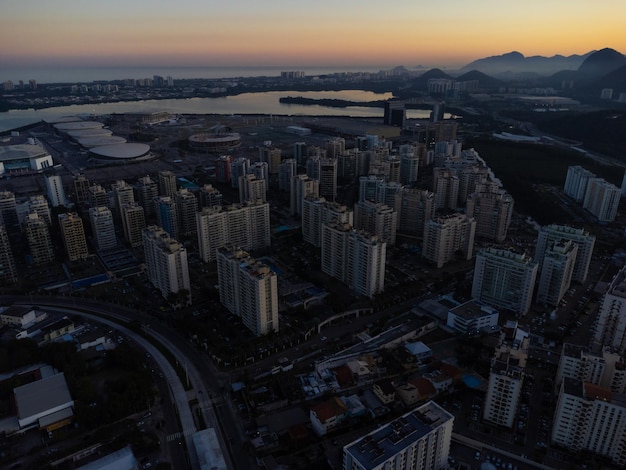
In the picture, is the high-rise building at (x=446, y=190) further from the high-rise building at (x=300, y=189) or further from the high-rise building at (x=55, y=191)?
the high-rise building at (x=55, y=191)

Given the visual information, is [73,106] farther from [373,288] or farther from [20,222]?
[373,288]

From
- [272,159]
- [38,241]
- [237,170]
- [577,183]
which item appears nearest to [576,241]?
[577,183]

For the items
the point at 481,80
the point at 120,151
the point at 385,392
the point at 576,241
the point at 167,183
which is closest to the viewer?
the point at 385,392

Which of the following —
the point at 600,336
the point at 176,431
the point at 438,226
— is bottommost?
the point at 176,431

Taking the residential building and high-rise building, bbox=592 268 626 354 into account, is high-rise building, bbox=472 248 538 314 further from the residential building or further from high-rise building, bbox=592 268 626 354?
high-rise building, bbox=592 268 626 354

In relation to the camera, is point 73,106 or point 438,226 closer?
point 438,226

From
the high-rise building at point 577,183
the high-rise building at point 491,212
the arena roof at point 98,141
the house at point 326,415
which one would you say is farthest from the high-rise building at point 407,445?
the arena roof at point 98,141

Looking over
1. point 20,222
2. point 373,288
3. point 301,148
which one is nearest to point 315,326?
point 373,288

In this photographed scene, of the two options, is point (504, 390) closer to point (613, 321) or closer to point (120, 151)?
point (613, 321)
